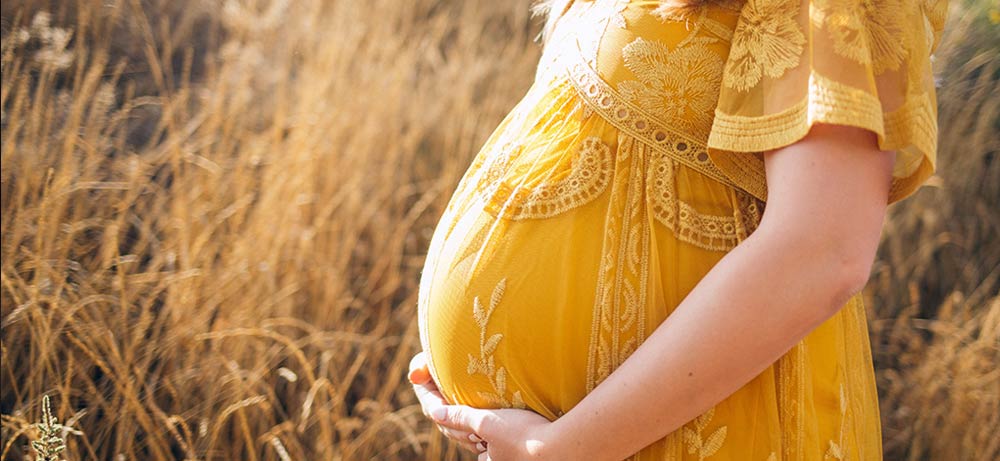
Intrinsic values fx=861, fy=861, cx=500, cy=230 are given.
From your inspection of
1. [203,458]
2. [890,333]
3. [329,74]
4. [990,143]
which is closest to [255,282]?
[203,458]

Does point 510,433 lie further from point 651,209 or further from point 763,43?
point 763,43

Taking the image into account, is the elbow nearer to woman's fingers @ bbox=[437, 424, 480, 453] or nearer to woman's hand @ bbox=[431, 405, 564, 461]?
woman's hand @ bbox=[431, 405, 564, 461]

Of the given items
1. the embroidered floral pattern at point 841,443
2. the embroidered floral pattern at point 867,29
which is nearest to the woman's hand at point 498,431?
the embroidered floral pattern at point 841,443

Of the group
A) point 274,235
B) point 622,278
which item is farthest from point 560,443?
point 274,235

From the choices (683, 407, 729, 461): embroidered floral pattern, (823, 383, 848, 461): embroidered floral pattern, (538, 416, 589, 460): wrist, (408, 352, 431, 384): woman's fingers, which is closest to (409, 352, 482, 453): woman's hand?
(408, 352, 431, 384): woman's fingers

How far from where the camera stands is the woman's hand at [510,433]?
2.92 ft

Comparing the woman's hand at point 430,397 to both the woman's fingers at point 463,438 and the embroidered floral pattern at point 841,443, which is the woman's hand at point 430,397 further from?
the embroidered floral pattern at point 841,443

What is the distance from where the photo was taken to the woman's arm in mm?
748

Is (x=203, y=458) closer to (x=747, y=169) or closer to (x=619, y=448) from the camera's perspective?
(x=619, y=448)

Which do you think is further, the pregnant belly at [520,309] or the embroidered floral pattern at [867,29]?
the pregnant belly at [520,309]

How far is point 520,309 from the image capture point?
3.12 feet

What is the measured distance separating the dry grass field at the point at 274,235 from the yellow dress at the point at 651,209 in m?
0.87

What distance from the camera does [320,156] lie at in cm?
289

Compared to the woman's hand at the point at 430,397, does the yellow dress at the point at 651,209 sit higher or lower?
higher
